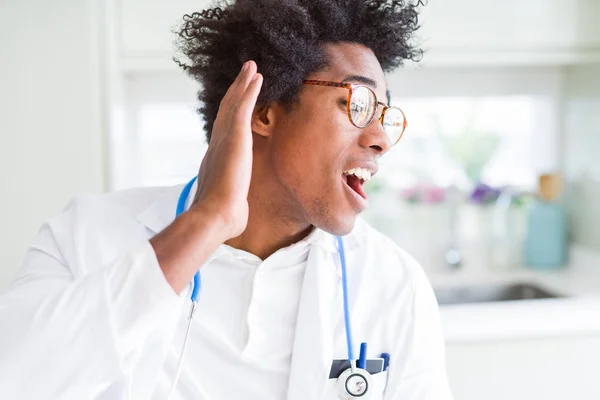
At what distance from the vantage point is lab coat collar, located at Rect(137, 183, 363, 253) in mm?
1446

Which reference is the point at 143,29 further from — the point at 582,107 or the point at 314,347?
the point at 582,107

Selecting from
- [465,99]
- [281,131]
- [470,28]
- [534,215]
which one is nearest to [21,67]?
[281,131]

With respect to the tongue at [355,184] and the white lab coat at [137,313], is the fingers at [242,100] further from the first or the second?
the tongue at [355,184]

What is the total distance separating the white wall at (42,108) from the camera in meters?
2.28

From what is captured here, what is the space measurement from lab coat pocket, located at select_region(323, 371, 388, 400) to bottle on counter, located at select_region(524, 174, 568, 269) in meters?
1.70

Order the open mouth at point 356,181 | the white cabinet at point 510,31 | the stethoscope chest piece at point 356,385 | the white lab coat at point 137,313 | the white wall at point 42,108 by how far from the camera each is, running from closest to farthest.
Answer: the white lab coat at point 137,313 → the stethoscope chest piece at point 356,385 → the open mouth at point 356,181 → the white wall at point 42,108 → the white cabinet at point 510,31

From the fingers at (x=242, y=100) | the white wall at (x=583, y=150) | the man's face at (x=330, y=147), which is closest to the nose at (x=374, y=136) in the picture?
the man's face at (x=330, y=147)

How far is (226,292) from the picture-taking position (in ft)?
4.81

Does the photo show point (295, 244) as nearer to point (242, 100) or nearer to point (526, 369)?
point (242, 100)

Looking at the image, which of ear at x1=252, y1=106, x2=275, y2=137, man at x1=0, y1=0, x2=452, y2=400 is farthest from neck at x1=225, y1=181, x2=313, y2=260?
ear at x1=252, y1=106, x2=275, y2=137

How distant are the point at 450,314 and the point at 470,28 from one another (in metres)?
1.09

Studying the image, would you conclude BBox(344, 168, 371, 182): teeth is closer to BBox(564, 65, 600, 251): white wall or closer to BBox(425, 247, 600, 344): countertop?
BBox(425, 247, 600, 344): countertop

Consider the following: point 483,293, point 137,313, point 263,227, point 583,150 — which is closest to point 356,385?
point 263,227

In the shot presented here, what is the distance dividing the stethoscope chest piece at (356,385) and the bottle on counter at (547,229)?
1.82 metres
